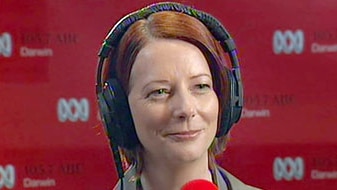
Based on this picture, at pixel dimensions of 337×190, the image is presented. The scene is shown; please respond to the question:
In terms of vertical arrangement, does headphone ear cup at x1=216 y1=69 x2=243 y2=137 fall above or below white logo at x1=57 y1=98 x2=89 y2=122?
above

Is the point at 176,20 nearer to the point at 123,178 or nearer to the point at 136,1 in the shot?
the point at 123,178

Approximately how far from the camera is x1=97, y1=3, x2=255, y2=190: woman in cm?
85

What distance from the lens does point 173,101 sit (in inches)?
33.0

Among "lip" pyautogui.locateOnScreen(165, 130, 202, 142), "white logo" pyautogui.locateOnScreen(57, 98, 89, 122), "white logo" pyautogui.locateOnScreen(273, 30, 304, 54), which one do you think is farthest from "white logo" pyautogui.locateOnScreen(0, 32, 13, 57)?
"lip" pyautogui.locateOnScreen(165, 130, 202, 142)

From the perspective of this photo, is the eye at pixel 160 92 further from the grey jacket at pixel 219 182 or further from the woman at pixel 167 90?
the grey jacket at pixel 219 182

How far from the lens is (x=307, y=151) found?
6.41ft

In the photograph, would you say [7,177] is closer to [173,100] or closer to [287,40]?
[287,40]

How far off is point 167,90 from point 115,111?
0.09 meters

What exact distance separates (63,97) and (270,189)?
67cm

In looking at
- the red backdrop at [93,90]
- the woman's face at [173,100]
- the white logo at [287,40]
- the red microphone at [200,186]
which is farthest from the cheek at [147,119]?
the white logo at [287,40]

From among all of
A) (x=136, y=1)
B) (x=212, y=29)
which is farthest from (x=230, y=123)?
(x=136, y=1)

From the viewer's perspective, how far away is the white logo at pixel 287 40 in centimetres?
193

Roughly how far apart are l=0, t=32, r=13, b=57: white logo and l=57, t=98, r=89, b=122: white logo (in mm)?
202

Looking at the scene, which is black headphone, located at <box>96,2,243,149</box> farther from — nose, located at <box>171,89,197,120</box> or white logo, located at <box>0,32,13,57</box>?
white logo, located at <box>0,32,13,57</box>
